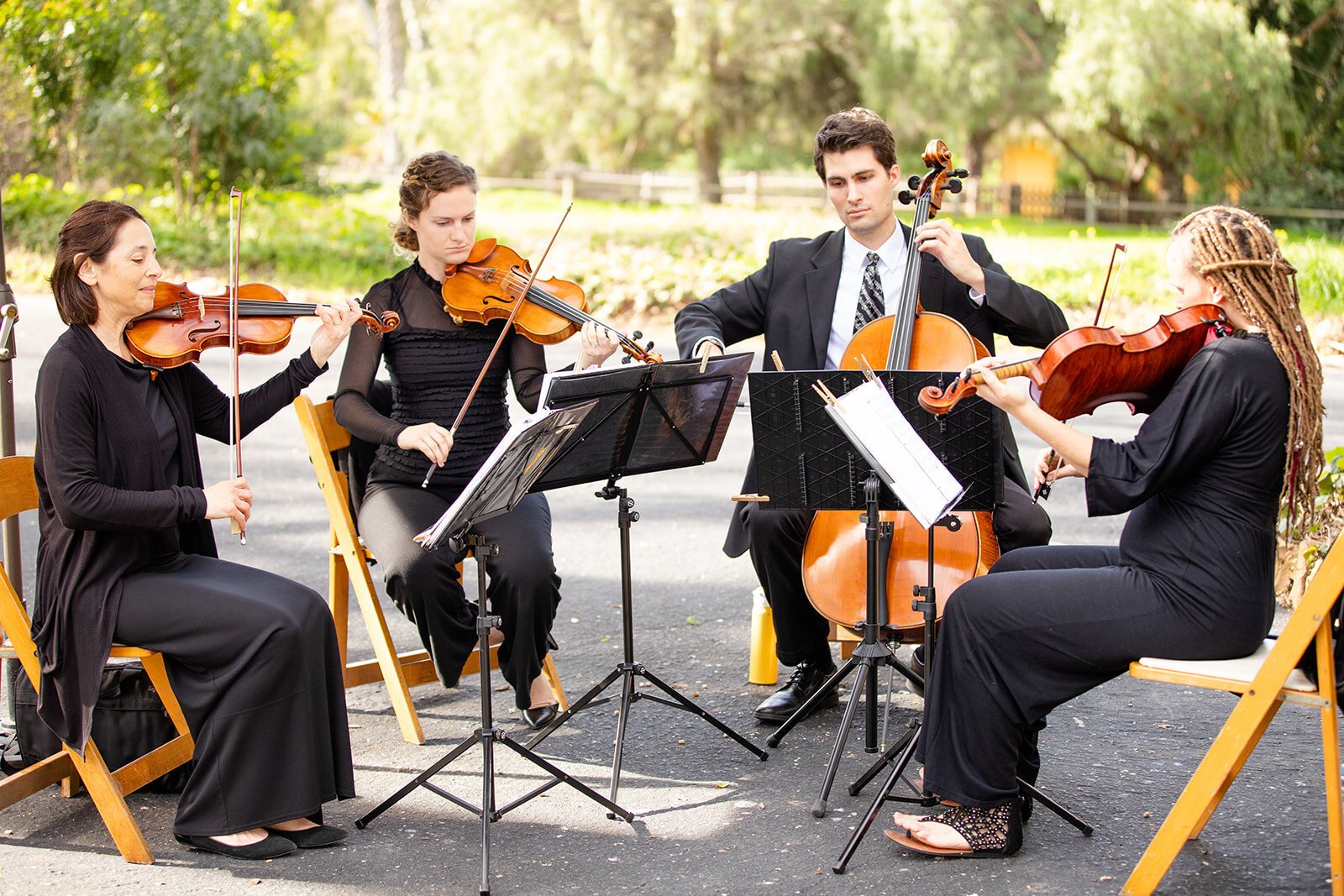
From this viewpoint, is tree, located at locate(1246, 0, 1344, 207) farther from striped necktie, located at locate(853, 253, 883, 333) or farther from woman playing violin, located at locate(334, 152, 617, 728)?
woman playing violin, located at locate(334, 152, 617, 728)

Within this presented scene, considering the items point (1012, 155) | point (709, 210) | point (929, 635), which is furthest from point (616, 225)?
point (1012, 155)

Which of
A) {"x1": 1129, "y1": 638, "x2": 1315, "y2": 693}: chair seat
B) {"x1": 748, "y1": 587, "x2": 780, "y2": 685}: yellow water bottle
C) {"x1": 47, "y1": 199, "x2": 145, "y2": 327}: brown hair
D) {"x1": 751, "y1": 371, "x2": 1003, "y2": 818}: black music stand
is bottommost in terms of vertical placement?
{"x1": 748, "y1": 587, "x2": 780, "y2": 685}: yellow water bottle

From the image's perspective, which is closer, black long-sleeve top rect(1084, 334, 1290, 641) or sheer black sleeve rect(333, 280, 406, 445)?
black long-sleeve top rect(1084, 334, 1290, 641)

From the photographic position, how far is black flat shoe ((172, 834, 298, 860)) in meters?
3.28

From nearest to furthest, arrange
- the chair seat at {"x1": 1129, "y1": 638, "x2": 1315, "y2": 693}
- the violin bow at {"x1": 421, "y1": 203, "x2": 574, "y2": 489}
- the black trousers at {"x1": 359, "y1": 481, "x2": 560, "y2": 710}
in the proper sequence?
the chair seat at {"x1": 1129, "y1": 638, "x2": 1315, "y2": 693} < the violin bow at {"x1": 421, "y1": 203, "x2": 574, "y2": 489} < the black trousers at {"x1": 359, "y1": 481, "x2": 560, "y2": 710}

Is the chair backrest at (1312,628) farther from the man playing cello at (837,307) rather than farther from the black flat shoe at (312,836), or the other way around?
the black flat shoe at (312,836)

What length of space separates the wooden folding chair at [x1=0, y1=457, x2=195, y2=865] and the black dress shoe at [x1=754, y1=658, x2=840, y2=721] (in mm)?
1703

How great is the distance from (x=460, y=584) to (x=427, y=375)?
0.69m

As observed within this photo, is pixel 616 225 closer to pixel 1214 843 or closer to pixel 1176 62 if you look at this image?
pixel 1176 62

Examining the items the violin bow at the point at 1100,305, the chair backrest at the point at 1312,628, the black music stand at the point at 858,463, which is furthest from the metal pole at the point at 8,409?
the chair backrest at the point at 1312,628

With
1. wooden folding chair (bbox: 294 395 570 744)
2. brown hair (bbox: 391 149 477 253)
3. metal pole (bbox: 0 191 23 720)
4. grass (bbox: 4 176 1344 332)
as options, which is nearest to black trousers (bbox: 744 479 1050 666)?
wooden folding chair (bbox: 294 395 570 744)

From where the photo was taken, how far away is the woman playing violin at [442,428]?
396 centimetres

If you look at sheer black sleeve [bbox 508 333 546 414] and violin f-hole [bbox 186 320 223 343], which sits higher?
violin f-hole [bbox 186 320 223 343]

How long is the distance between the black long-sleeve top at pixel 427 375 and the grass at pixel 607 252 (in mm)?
7618
